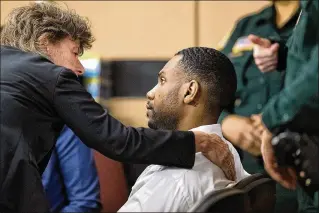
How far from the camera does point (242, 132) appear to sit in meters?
2.12

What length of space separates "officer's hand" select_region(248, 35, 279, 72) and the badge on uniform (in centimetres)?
32

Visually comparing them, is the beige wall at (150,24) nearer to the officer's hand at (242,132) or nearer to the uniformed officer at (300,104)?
the officer's hand at (242,132)

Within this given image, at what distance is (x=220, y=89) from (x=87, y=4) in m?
2.71

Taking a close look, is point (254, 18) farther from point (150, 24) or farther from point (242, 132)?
point (150, 24)

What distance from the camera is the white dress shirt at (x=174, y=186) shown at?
5.05ft

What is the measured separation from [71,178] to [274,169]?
1.25 meters

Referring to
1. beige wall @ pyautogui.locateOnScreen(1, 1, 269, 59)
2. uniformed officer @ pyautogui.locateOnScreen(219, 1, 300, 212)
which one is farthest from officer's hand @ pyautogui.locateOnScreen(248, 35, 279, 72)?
beige wall @ pyautogui.locateOnScreen(1, 1, 269, 59)

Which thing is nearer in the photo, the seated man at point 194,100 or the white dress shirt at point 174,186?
the white dress shirt at point 174,186

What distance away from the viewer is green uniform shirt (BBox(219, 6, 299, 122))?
8.96ft

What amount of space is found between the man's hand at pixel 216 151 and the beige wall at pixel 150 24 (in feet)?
8.36

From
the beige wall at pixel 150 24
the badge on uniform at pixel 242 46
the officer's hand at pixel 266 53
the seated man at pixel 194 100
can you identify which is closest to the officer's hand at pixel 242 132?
the seated man at pixel 194 100

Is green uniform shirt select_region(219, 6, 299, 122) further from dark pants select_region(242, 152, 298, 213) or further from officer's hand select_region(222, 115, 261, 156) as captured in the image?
officer's hand select_region(222, 115, 261, 156)

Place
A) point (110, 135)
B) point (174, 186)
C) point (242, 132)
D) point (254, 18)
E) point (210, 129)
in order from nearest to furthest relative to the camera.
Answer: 1. point (174, 186)
2. point (110, 135)
3. point (210, 129)
4. point (242, 132)
5. point (254, 18)

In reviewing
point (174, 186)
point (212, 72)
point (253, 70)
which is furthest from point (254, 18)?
point (174, 186)
